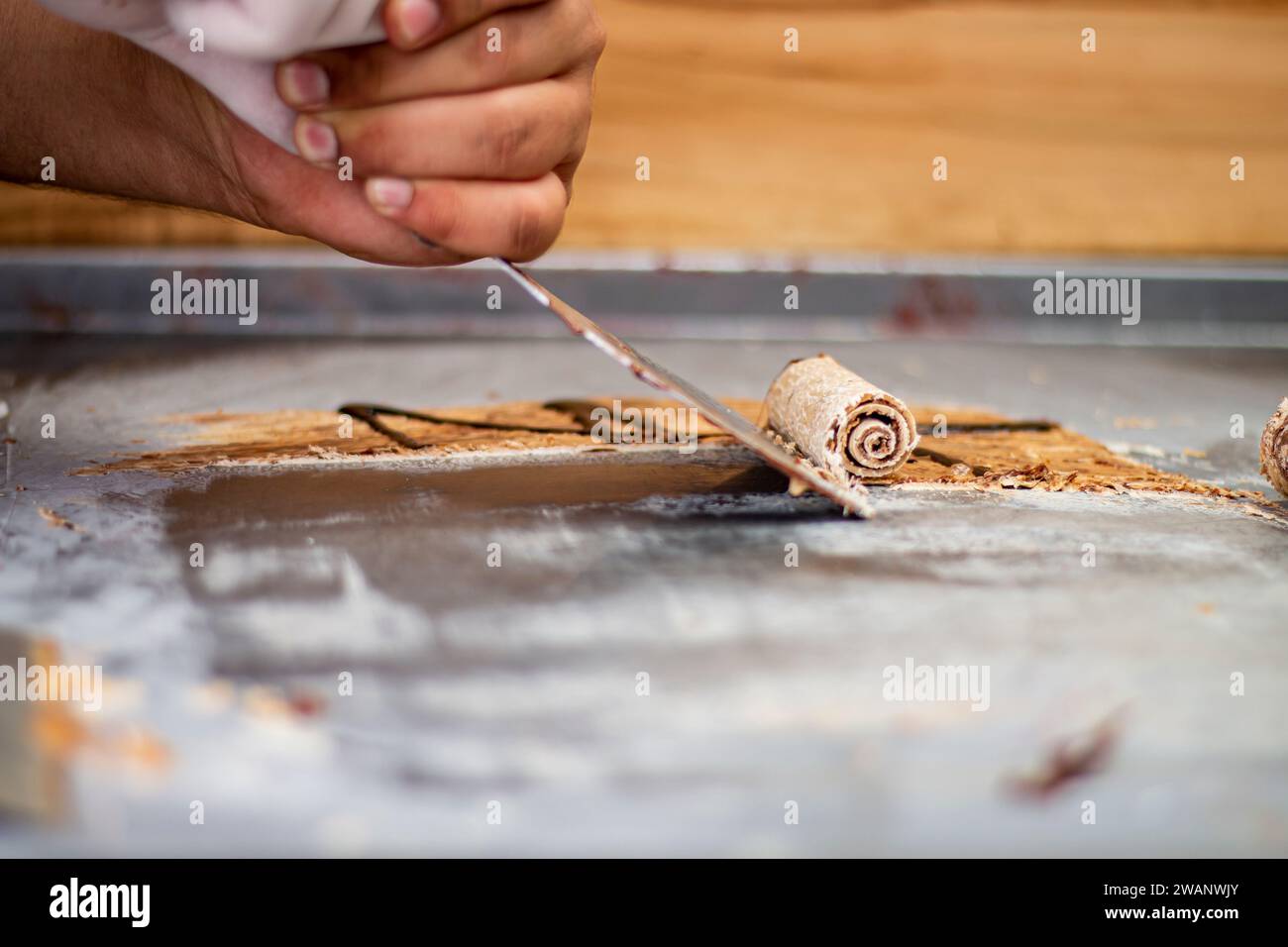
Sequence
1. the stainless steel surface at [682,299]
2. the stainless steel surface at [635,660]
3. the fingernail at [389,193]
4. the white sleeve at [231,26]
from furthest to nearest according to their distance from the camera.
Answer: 1. the stainless steel surface at [682,299]
2. the fingernail at [389,193]
3. the white sleeve at [231,26]
4. the stainless steel surface at [635,660]

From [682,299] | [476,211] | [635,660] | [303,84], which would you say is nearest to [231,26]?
[303,84]

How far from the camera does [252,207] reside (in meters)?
1.68

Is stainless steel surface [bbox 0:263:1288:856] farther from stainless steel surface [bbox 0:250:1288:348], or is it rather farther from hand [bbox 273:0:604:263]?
stainless steel surface [bbox 0:250:1288:348]

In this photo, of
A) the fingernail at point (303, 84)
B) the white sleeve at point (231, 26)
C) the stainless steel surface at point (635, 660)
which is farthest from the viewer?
the fingernail at point (303, 84)

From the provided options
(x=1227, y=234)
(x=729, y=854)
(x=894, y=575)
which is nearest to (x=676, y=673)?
(x=729, y=854)

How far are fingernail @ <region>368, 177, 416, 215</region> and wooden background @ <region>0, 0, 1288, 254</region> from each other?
6.21 ft

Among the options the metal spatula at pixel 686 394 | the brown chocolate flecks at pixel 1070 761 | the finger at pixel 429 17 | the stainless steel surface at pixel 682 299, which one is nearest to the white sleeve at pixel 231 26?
the finger at pixel 429 17

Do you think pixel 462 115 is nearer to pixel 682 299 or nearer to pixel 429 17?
pixel 429 17

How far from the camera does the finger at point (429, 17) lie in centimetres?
124

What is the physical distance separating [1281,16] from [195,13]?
3330mm

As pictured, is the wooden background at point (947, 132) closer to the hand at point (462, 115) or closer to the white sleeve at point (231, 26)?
the hand at point (462, 115)

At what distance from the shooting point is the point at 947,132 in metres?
3.32

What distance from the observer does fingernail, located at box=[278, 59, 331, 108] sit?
130 centimetres

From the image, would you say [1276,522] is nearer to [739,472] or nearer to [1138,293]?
[739,472]
